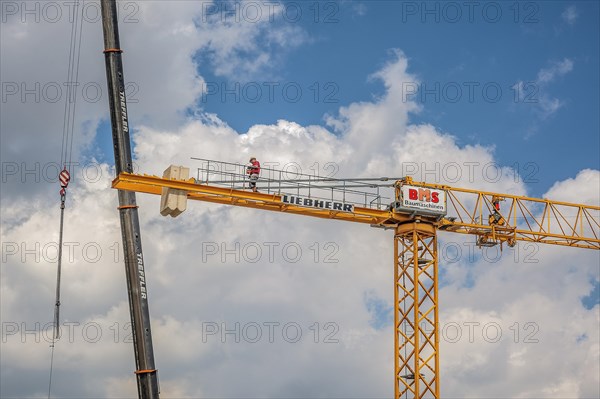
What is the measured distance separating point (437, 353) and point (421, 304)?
3145mm

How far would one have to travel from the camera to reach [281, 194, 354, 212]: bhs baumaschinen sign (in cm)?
5319

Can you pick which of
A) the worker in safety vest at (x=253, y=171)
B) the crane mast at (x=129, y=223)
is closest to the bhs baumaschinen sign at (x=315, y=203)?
the worker in safety vest at (x=253, y=171)

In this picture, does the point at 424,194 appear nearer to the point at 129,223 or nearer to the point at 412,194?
the point at 412,194

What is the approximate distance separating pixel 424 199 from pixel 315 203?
8244 millimetres

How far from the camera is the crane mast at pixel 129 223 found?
3831 cm

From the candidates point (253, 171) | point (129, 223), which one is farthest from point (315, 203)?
point (129, 223)

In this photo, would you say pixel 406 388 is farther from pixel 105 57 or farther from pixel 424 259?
pixel 105 57

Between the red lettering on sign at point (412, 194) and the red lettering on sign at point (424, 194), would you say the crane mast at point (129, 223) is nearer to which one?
the red lettering on sign at point (412, 194)

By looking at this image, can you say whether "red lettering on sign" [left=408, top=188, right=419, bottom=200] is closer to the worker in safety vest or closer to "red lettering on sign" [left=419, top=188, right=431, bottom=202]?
"red lettering on sign" [left=419, top=188, right=431, bottom=202]

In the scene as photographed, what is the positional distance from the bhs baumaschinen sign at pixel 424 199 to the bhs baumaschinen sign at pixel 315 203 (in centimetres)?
419

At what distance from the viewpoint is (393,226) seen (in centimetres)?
5944

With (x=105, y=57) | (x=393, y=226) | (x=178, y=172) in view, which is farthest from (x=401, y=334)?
(x=105, y=57)

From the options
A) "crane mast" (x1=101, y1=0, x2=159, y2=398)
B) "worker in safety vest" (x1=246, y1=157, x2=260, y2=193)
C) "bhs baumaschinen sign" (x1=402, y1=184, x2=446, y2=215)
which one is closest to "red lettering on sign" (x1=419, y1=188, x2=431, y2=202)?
"bhs baumaschinen sign" (x1=402, y1=184, x2=446, y2=215)

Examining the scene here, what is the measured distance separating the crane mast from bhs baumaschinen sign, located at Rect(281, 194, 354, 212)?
41.2 feet
